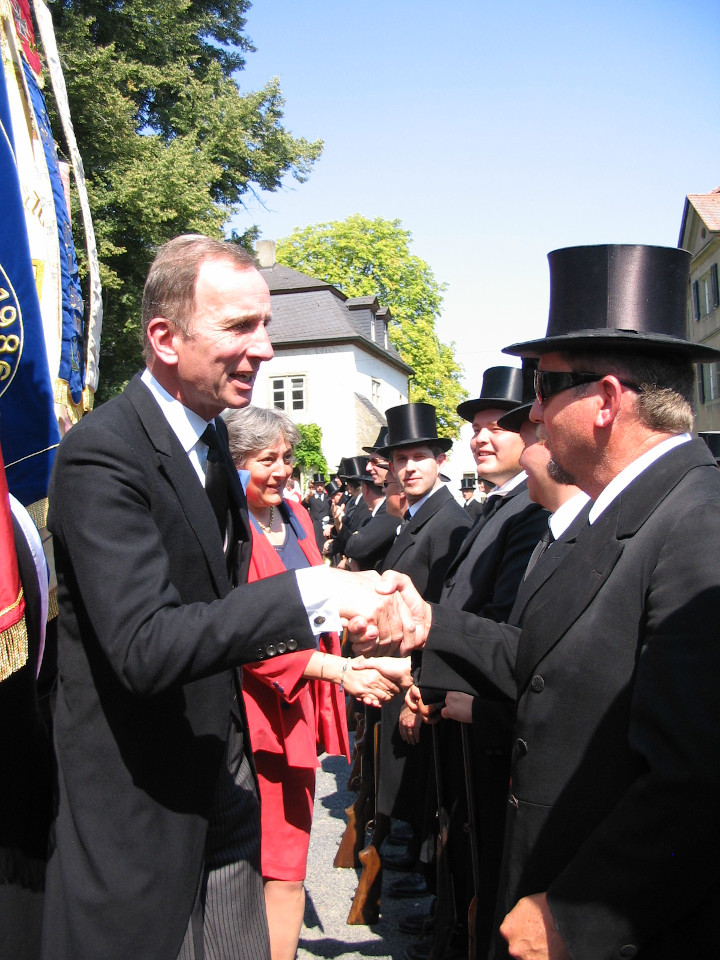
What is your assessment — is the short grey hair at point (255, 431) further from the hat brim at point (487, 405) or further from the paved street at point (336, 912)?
the paved street at point (336, 912)

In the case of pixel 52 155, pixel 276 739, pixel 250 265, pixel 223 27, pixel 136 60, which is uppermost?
pixel 223 27

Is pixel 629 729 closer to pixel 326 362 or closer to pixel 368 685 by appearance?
pixel 368 685

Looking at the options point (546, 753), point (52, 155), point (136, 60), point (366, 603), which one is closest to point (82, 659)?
point (366, 603)

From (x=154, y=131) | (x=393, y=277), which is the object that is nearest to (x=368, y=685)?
(x=154, y=131)

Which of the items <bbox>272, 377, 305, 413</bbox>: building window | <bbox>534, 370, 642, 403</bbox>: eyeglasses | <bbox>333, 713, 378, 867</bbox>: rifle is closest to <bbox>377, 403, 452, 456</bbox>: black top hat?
<bbox>333, 713, 378, 867</bbox>: rifle

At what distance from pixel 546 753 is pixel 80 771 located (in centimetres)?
103

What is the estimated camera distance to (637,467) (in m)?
2.04

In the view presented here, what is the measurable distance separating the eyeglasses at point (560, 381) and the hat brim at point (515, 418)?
62.9 inches

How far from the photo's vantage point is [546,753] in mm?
1952

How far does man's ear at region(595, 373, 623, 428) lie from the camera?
80.9 inches

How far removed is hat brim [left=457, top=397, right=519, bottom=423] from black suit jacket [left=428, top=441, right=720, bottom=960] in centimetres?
246

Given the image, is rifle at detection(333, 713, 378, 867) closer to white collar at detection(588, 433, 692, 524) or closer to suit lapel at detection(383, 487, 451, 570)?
suit lapel at detection(383, 487, 451, 570)

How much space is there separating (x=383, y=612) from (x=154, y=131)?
2046 cm

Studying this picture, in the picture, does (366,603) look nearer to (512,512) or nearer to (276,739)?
(276,739)
